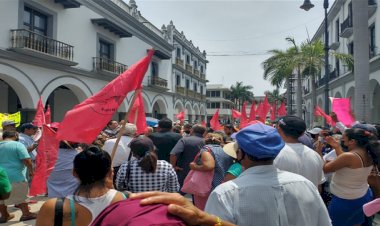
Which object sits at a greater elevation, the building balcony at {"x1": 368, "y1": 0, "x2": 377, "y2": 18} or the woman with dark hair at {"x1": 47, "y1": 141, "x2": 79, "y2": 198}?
the building balcony at {"x1": 368, "y1": 0, "x2": 377, "y2": 18}

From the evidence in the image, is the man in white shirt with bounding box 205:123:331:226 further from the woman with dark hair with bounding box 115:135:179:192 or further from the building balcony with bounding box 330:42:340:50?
the building balcony with bounding box 330:42:340:50

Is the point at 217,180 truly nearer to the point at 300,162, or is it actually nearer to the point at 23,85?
the point at 300,162

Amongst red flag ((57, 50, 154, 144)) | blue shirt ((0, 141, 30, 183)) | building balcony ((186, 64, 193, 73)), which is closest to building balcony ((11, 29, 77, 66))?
blue shirt ((0, 141, 30, 183))

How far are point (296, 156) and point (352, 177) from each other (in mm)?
895

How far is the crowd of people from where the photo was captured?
66.8 inches

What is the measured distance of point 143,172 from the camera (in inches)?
145

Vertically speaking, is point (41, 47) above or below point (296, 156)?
above

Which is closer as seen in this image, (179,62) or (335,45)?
(335,45)

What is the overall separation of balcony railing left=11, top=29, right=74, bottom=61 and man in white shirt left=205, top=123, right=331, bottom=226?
38.0 feet

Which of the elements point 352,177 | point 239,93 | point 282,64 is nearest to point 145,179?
point 352,177

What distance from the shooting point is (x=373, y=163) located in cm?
369

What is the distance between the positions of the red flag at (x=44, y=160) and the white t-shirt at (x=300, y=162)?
312 centimetres

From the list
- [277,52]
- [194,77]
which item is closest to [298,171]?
[277,52]

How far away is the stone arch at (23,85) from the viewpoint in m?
12.0
